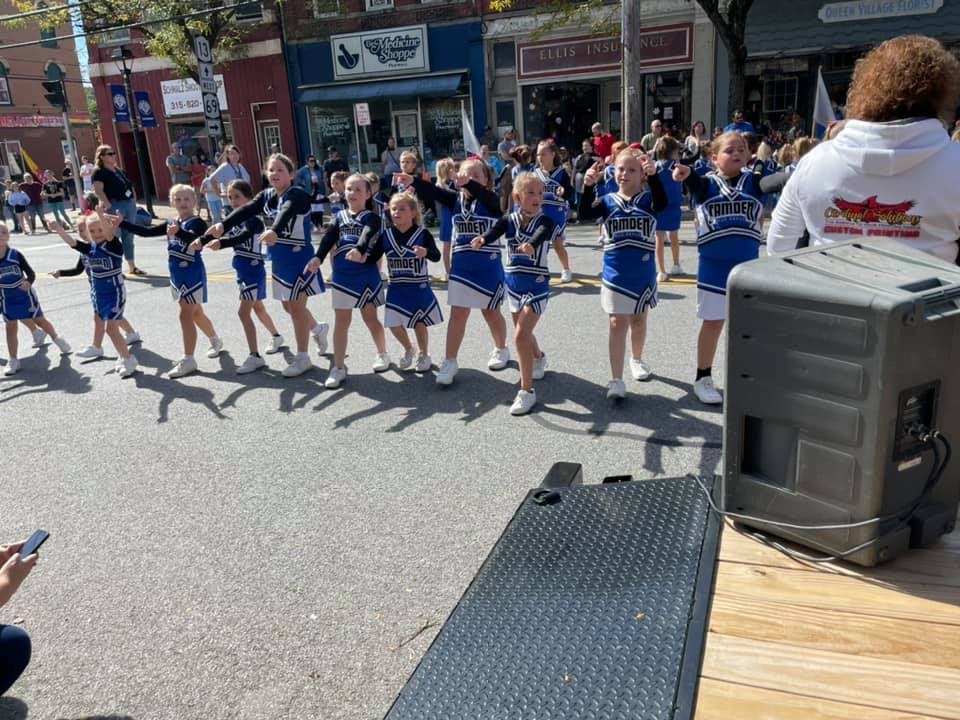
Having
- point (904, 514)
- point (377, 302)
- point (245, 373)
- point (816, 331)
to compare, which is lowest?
point (245, 373)

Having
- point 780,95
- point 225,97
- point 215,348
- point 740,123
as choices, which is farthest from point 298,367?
point 225,97

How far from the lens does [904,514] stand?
76.5 inches

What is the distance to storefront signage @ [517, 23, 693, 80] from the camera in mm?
20391

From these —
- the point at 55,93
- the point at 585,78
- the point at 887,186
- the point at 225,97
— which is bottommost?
the point at 887,186

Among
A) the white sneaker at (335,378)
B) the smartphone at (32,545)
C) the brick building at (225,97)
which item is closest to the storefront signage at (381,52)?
the brick building at (225,97)

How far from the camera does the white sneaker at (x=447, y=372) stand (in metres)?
6.17

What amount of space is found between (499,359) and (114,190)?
355 inches

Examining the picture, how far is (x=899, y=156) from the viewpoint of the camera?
2.48 meters

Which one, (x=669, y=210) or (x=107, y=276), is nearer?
(x=107, y=276)

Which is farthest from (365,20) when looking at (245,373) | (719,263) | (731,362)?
(731,362)

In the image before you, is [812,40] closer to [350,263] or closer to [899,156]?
[350,263]

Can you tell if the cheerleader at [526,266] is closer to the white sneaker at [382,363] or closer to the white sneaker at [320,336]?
the white sneaker at [382,363]

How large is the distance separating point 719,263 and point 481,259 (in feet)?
6.03

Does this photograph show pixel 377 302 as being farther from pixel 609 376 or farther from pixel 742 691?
pixel 742 691
